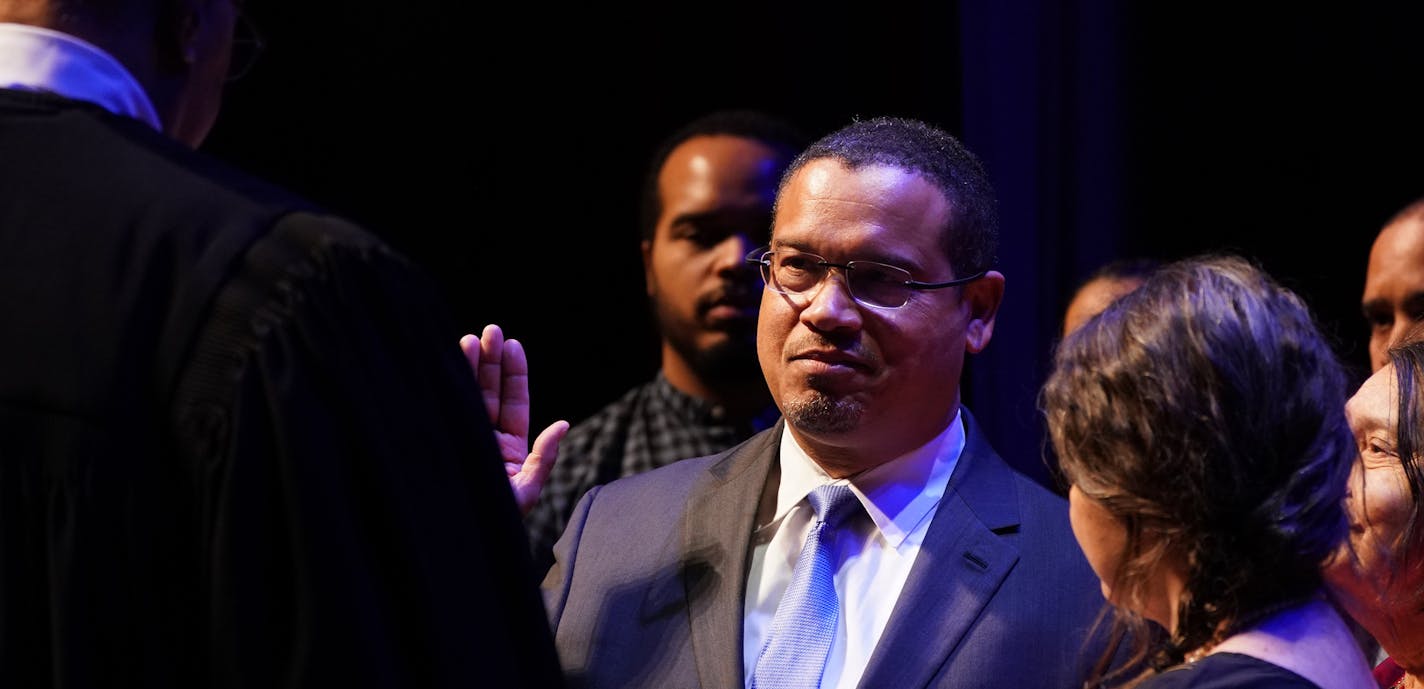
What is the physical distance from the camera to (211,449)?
3.13 feet

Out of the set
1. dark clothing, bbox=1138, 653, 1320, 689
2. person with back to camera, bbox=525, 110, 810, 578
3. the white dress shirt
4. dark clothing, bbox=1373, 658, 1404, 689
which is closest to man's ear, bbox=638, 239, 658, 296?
person with back to camera, bbox=525, 110, 810, 578

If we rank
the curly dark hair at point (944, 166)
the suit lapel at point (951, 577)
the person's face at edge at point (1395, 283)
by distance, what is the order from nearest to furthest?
the suit lapel at point (951, 577), the curly dark hair at point (944, 166), the person's face at edge at point (1395, 283)

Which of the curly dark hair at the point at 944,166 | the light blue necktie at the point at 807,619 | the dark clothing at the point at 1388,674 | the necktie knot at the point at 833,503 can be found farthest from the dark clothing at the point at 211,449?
the dark clothing at the point at 1388,674

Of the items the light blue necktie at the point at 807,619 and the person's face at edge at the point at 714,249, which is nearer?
the light blue necktie at the point at 807,619

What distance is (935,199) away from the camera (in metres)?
2.06

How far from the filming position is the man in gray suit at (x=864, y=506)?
1.81 metres

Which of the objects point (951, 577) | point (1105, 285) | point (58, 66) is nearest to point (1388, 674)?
point (951, 577)

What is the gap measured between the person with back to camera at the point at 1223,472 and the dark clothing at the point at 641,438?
64.4 inches

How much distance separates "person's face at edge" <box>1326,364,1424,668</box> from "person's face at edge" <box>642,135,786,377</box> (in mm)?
1380

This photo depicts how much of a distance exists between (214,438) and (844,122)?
254 cm

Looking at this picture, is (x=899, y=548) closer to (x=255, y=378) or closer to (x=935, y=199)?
(x=935, y=199)

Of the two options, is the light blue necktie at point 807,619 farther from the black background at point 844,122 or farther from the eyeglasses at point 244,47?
the black background at point 844,122

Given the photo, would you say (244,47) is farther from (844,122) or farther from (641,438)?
(844,122)

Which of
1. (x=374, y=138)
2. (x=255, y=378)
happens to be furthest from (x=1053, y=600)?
(x=374, y=138)
